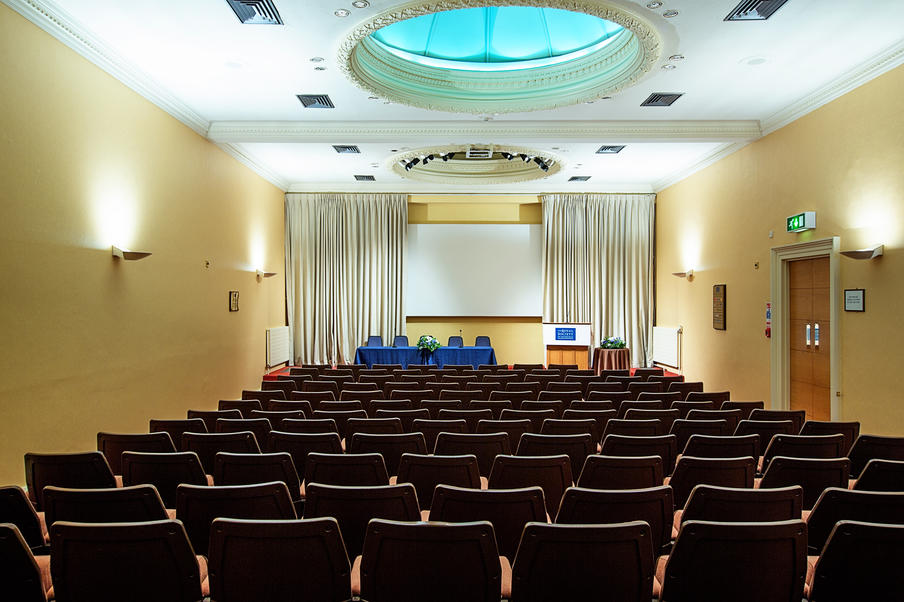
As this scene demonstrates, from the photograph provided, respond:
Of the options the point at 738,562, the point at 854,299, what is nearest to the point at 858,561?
the point at 738,562

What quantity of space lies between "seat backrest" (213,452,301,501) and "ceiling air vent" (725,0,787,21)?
567 centimetres

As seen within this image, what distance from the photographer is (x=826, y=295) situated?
24.8ft

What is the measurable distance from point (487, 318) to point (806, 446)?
10.6 metres

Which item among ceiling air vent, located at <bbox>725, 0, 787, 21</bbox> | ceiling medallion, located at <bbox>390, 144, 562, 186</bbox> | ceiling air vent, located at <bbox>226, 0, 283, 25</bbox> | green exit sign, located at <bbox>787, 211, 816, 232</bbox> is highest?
ceiling medallion, located at <bbox>390, 144, 562, 186</bbox>

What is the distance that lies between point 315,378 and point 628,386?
4226 millimetres

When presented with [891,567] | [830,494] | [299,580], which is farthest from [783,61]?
[299,580]

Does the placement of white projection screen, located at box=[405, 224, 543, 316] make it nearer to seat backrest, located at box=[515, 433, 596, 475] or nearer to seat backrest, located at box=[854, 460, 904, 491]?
seat backrest, located at box=[515, 433, 596, 475]

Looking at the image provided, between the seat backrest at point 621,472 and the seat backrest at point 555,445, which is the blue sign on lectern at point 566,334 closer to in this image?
the seat backrest at point 555,445

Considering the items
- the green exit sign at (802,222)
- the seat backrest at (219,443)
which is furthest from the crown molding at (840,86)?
the seat backrest at (219,443)

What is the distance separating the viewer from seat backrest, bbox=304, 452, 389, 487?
3.25m

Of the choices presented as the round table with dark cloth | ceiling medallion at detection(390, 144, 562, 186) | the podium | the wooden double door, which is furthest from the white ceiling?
the round table with dark cloth

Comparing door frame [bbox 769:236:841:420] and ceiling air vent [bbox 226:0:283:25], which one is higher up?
ceiling air vent [bbox 226:0:283:25]

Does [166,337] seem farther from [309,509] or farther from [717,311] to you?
[717,311]

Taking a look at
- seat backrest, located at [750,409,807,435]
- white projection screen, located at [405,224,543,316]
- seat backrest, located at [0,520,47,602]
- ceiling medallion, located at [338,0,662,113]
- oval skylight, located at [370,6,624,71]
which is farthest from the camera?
white projection screen, located at [405,224,543,316]
